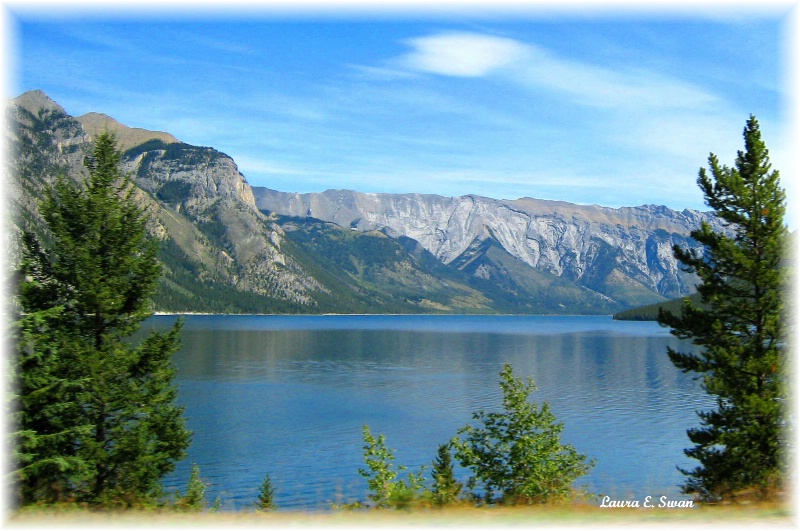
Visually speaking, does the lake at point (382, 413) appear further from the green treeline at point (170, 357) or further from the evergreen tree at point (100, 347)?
the evergreen tree at point (100, 347)

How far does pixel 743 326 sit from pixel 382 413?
2306 inches

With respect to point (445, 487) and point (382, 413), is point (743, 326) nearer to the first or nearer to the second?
point (445, 487)

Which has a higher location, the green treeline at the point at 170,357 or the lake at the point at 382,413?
the green treeline at the point at 170,357

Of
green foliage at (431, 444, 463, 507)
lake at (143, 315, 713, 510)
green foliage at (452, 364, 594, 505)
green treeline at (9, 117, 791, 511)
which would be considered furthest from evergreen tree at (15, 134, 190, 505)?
green foliage at (452, 364, 594, 505)

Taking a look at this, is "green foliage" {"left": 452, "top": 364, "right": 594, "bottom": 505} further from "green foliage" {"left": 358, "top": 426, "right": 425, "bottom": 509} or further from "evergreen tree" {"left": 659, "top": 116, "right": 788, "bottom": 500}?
"evergreen tree" {"left": 659, "top": 116, "right": 788, "bottom": 500}

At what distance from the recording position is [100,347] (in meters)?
28.7

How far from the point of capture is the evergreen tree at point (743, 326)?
90.0 feet

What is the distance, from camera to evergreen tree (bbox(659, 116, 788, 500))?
27.4m

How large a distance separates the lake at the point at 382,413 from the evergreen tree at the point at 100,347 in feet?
30.1

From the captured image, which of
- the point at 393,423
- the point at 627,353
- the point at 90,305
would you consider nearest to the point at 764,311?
the point at 90,305

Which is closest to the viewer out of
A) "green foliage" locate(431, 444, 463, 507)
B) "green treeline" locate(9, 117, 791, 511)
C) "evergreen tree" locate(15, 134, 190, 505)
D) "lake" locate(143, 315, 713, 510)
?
"green foliage" locate(431, 444, 463, 507)

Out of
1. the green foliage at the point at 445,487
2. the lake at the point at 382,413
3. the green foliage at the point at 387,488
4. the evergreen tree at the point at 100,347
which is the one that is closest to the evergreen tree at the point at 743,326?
the lake at the point at 382,413

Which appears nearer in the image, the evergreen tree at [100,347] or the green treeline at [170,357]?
the evergreen tree at [100,347]

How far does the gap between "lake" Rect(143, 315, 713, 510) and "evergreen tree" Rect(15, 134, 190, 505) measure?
9.18 m
